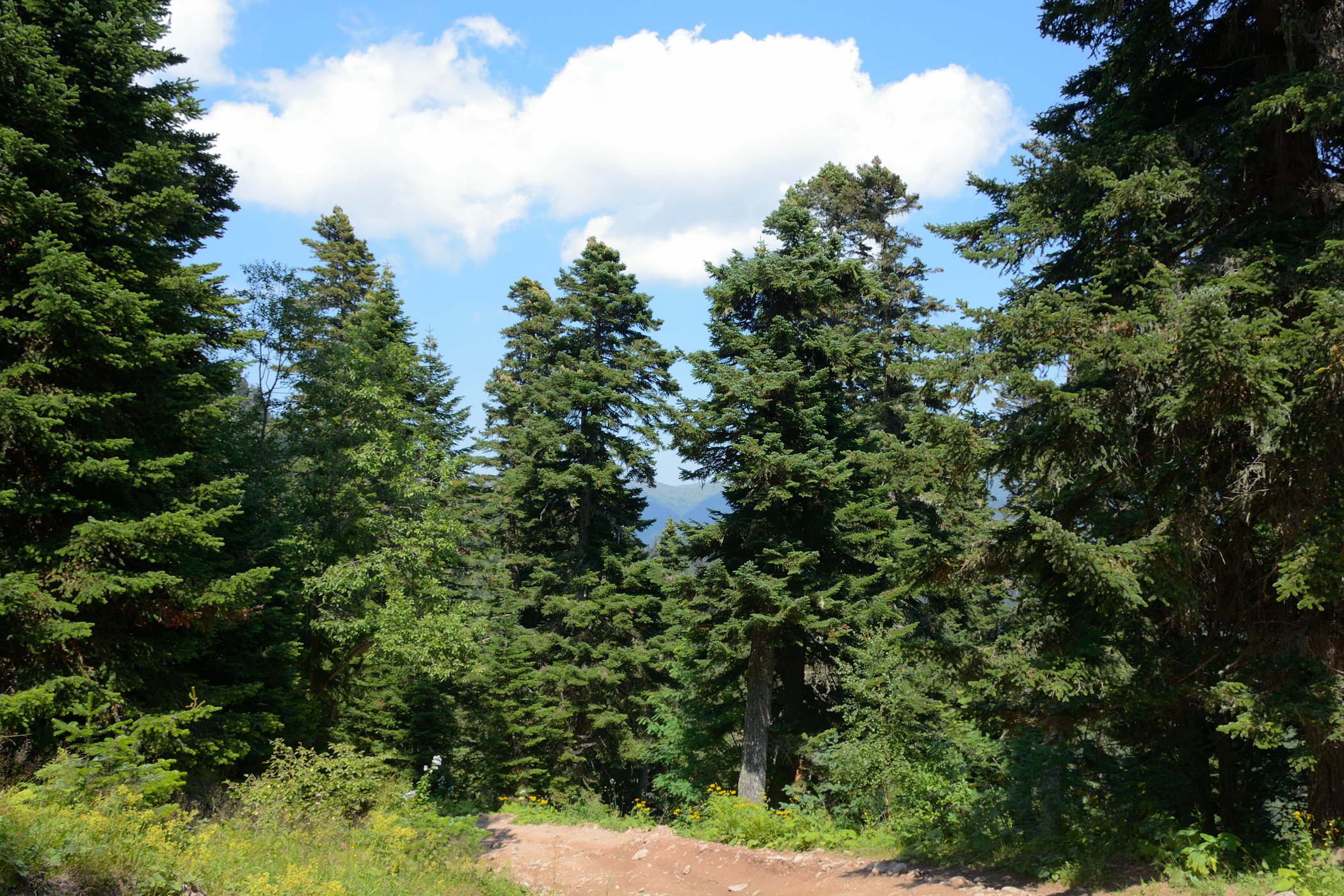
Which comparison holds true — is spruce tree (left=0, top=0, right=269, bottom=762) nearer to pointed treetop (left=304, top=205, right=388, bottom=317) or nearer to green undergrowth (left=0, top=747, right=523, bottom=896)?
green undergrowth (left=0, top=747, right=523, bottom=896)

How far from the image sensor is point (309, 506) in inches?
723

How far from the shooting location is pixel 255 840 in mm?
8562

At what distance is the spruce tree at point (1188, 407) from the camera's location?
736cm

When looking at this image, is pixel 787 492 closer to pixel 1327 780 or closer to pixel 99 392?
pixel 1327 780

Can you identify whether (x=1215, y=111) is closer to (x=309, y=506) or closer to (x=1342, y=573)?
(x=1342, y=573)

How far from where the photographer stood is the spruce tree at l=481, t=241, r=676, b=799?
2395 centimetres

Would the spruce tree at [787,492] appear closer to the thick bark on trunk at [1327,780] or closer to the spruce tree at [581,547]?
the spruce tree at [581,547]

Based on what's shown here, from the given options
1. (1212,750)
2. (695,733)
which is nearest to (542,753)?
(695,733)

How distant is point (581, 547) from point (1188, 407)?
20.2 meters

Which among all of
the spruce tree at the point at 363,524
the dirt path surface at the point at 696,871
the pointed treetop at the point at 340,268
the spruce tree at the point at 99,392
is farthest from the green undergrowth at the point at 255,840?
the pointed treetop at the point at 340,268

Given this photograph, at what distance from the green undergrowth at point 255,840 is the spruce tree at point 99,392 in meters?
1.43

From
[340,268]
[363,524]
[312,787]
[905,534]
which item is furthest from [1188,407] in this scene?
[340,268]

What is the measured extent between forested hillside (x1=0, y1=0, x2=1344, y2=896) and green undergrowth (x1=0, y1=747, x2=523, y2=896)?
0.07 metres

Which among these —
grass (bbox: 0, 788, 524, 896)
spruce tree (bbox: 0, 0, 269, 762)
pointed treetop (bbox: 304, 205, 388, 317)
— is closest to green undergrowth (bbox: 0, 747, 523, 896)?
grass (bbox: 0, 788, 524, 896)
